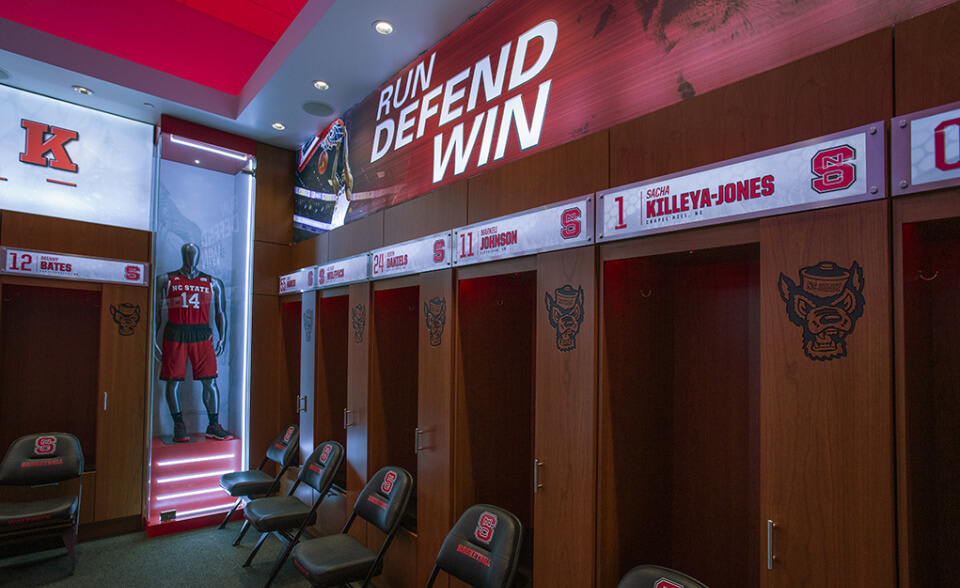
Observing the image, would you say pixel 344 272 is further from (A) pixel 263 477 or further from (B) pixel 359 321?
(A) pixel 263 477

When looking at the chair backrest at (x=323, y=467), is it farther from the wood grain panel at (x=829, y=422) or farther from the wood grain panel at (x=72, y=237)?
the wood grain panel at (x=829, y=422)

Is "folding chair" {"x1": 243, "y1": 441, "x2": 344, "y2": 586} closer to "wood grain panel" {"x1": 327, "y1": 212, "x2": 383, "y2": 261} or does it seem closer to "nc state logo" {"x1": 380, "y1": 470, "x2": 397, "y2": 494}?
"nc state logo" {"x1": 380, "y1": 470, "x2": 397, "y2": 494}

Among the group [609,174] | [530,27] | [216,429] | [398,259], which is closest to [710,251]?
[609,174]

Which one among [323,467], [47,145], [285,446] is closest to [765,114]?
[323,467]

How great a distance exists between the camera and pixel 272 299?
19.5ft

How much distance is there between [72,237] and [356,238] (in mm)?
2867

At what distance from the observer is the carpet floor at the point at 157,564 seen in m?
3.95

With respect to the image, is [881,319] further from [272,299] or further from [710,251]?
[272,299]

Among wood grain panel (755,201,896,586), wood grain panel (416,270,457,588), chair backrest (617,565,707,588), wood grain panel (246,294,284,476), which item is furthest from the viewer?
wood grain panel (246,294,284,476)

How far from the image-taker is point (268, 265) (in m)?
5.95

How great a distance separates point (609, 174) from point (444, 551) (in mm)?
2211

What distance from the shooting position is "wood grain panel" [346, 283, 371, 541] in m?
Answer: 4.14

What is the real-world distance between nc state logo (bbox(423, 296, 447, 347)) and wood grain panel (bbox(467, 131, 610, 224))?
23.6 inches

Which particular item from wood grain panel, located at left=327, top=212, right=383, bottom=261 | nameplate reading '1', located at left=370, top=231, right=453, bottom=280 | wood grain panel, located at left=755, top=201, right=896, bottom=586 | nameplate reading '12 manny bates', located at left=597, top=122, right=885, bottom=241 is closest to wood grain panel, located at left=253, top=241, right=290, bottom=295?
wood grain panel, located at left=327, top=212, right=383, bottom=261
